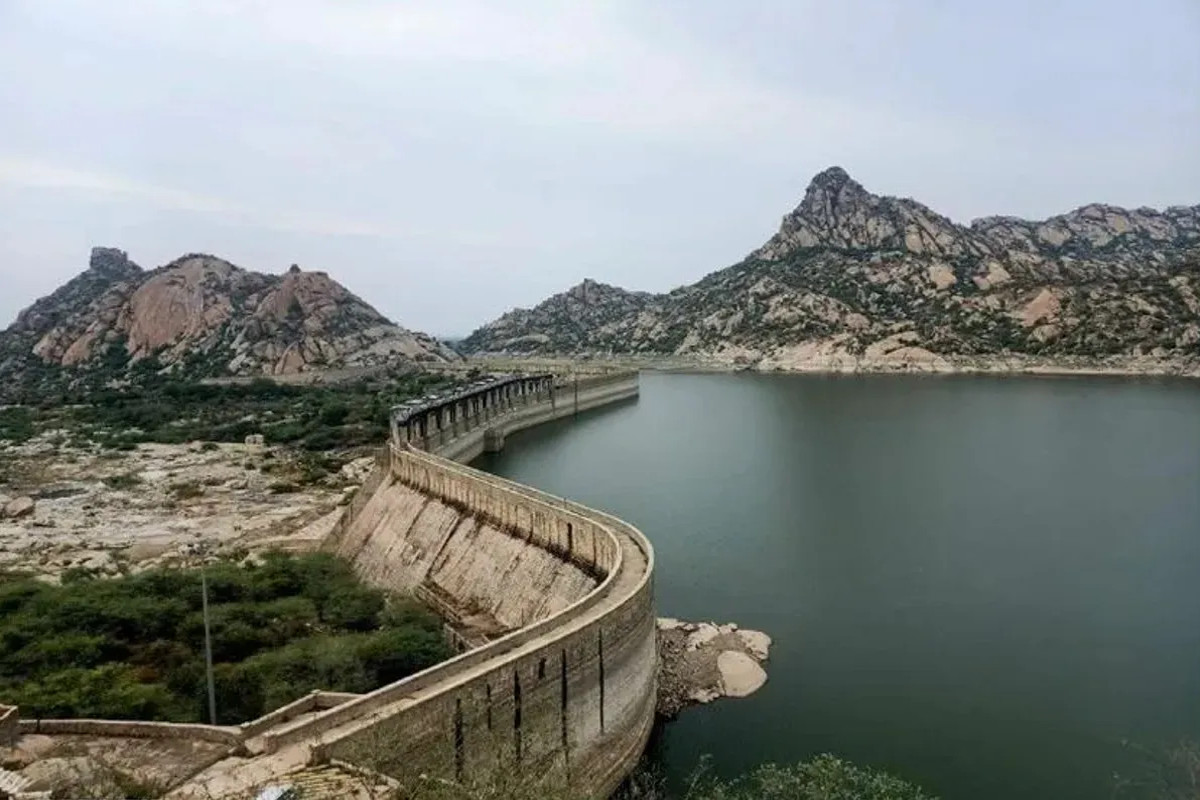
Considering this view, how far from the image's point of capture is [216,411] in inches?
3371

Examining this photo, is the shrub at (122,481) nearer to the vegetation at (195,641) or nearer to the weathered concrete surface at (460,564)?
the weathered concrete surface at (460,564)

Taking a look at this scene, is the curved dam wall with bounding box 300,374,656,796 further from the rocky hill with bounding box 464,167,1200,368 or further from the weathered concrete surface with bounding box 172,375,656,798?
the rocky hill with bounding box 464,167,1200,368

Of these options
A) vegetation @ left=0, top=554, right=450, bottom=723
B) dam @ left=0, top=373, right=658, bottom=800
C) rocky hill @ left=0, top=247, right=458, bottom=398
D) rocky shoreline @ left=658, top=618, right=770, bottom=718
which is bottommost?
rocky shoreline @ left=658, top=618, right=770, bottom=718

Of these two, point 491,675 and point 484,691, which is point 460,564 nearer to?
point 491,675

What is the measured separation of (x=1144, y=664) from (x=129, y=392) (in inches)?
4112

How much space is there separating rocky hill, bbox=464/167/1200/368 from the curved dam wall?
329 feet

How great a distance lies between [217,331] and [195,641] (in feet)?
370

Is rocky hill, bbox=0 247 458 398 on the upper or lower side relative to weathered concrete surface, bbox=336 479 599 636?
upper

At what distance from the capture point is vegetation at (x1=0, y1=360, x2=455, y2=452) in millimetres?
67000

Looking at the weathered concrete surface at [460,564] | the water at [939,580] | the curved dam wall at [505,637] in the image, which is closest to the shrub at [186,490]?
the curved dam wall at [505,637]

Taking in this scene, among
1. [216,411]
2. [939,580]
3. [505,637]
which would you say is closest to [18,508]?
[505,637]

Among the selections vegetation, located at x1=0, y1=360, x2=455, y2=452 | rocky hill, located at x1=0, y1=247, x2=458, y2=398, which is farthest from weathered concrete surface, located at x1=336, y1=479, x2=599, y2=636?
rocky hill, located at x1=0, y1=247, x2=458, y2=398

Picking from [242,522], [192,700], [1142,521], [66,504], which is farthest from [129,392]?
[1142,521]

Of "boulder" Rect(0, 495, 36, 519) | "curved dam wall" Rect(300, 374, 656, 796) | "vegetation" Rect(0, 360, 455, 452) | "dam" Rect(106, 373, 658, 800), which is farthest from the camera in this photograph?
"vegetation" Rect(0, 360, 455, 452)
